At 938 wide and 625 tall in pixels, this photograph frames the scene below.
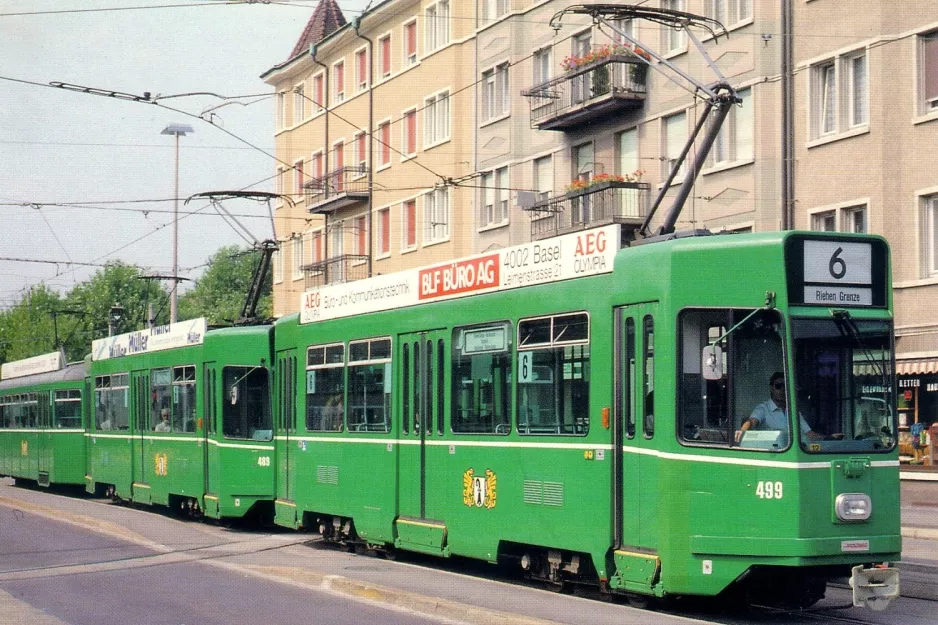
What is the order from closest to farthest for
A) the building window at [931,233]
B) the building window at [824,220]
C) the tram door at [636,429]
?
1. the tram door at [636,429]
2. the building window at [931,233]
3. the building window at [824,220]

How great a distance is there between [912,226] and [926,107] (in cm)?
207

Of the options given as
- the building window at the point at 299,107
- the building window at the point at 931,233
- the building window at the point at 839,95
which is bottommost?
the building window at the point at 931,233

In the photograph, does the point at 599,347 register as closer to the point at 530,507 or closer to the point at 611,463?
the point at 611,463

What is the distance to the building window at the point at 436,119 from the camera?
44.1 metres

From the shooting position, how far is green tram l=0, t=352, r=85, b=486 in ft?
108

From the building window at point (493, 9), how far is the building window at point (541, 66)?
92.0 inches

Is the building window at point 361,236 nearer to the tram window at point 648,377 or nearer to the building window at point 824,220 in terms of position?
the building window at point 824,220

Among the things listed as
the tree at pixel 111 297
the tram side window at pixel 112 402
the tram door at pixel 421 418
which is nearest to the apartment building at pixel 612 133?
the tram door at pixel 421 418

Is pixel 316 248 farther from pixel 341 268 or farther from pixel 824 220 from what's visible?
pixel 824 220

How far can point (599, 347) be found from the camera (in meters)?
12.5

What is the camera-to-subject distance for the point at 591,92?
34.7 m

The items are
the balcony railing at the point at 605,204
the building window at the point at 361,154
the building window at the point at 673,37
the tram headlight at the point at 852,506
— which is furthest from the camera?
the building window at the point at 361,154

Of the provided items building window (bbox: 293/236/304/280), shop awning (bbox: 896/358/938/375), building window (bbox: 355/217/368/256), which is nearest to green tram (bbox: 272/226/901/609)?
shop awning (bbox: 896/358/938/375)

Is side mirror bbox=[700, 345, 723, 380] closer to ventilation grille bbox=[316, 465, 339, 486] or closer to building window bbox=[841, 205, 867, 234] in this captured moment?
ventilation grille bbox=[316, 465, 339, 486]
